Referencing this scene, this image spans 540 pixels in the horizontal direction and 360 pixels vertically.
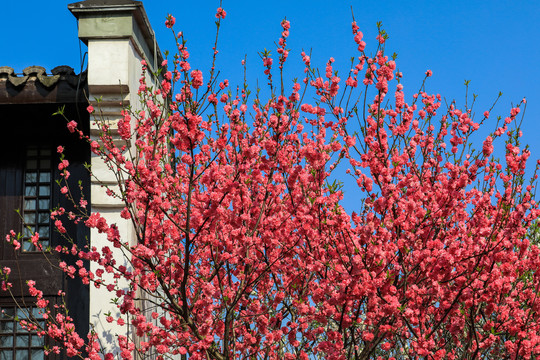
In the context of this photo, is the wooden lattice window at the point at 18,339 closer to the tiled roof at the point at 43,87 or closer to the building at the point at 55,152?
the building at the point at 55,152

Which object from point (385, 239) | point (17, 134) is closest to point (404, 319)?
point (385, 239)

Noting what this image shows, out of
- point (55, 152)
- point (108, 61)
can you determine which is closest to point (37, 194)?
point (55, 152)

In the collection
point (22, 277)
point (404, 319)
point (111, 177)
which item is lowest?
point (404, 319)

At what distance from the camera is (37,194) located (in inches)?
406

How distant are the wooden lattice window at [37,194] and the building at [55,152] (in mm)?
15

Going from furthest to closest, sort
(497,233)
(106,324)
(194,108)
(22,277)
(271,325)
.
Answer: (22,277)
(106,324)
(271,325)
(497,233)
(194,108)

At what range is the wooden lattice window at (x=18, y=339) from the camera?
9812 mm

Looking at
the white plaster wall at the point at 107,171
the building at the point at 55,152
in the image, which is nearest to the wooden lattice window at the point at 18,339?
the building at the point at 55,152

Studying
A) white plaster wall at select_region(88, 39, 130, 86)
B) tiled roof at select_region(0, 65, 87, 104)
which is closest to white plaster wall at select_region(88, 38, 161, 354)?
white plaster wall at select_region(88, 39, 130, 86)

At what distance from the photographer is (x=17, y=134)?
1045 centimetres

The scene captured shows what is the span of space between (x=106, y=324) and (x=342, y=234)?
169 inches

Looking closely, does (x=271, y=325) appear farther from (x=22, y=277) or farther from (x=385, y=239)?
(x=22, y=277)

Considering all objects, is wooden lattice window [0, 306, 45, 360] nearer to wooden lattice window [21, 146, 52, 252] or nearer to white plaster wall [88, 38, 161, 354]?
wooden lattice window [21, 146, 52, 252]

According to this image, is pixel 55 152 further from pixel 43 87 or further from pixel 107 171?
pixel 107 171
